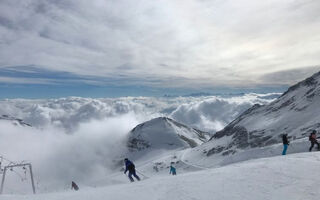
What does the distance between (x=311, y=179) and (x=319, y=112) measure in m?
105

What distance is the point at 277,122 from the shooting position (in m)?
116

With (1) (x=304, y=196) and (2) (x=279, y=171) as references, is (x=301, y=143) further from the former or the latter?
(1) (x=304, y=196)

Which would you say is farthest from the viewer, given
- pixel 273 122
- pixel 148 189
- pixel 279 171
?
pixel 273 122

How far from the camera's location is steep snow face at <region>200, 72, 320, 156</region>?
333 feet

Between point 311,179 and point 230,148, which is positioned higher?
point 311,179

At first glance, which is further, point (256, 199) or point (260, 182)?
point (260, 182)

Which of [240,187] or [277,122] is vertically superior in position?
[240,187]

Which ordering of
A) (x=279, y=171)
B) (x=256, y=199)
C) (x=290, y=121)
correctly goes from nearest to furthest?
(x=256, y=199), (x=279, y=171), (x=290, y=121)

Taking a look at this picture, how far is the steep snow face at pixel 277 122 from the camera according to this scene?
10162 cm

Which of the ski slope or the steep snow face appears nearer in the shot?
the ski slope

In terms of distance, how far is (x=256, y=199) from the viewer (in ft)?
36.6

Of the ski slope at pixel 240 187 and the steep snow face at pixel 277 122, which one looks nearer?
the ski slope at pixel 240 187

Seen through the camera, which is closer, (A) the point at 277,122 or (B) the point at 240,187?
(B) the point at 240,187

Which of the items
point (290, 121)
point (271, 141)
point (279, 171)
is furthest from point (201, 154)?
point (279, 171)
